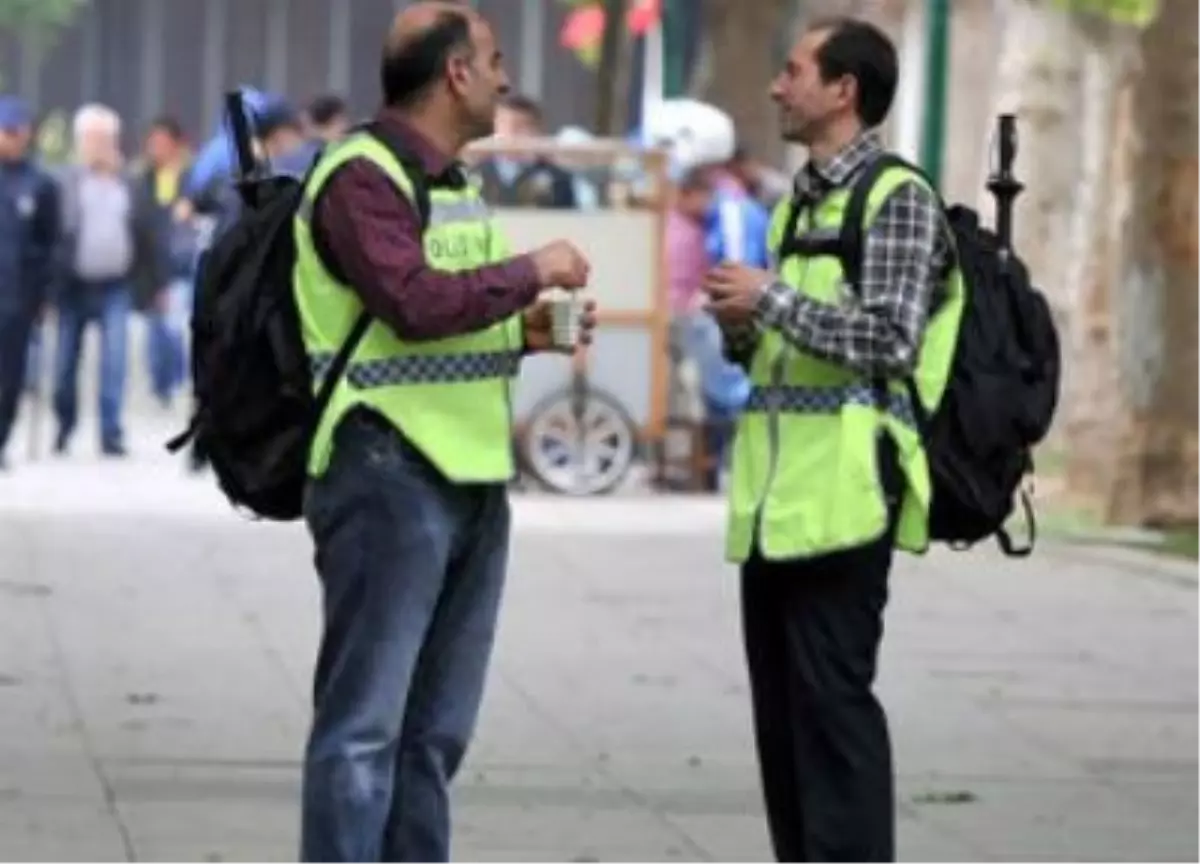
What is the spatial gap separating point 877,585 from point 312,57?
59.2 m

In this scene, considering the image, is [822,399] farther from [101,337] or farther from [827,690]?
[101,337]

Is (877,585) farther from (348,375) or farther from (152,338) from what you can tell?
(152,338)

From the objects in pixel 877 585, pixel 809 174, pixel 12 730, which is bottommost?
pixel 12 730

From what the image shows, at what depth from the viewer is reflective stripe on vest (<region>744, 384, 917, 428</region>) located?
872 centimetres

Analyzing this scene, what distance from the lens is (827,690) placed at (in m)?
8.74

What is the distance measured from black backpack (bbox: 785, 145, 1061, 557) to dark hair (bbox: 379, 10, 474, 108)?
103 cm

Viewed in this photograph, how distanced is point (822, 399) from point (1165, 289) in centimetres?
1339

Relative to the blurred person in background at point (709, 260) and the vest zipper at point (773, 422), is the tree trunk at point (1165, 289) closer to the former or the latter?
the blurred person in background at point (709, 260)

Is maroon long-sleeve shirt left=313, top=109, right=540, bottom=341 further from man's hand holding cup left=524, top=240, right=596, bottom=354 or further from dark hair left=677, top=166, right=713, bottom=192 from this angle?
dark hair left=677, top=166, right=713, bottom=192

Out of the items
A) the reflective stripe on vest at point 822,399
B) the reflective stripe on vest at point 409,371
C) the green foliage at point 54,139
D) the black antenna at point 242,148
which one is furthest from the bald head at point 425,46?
the green foliage at point 54,139

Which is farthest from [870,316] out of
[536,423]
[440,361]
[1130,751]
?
[536,423]

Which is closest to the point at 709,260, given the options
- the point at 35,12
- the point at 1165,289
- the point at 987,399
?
the point at 1165,289

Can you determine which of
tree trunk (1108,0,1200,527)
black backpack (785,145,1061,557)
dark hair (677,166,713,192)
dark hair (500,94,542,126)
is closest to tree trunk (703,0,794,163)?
dark hair (500,94,542,126)

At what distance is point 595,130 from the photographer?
117ft
